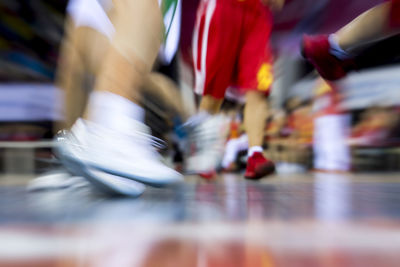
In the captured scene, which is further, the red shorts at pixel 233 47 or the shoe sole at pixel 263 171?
the red shorts at pixel 233 47

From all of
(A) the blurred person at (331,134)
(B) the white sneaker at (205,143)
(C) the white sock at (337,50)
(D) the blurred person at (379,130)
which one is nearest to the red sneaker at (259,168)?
(B) the white sneaker at (205,143)

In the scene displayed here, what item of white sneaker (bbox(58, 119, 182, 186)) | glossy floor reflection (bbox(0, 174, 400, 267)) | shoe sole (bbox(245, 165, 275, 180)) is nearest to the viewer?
glossy floor reflection (bbox(0, 174, 400, 267))

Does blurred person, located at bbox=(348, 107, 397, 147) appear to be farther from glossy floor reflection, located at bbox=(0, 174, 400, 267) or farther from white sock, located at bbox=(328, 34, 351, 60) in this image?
glossy floor reflection, located at bbox=(0, 174, 400, 267)

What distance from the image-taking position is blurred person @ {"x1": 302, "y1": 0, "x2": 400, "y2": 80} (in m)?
1.14

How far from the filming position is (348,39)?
1280 millimetres

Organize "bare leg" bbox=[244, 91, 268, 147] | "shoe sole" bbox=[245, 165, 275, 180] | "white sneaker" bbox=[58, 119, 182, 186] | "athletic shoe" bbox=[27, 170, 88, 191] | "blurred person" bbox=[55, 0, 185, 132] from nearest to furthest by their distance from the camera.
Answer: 1. "white sneaker" bbox=[58, 119, 182, 186]
2. "athletic shoe" bbox=[27, 170, 88, 191]
3. "blurred person" bbox=[55, 0, 185, 132]
4. "shoe sole" bbox=[245, 165, 275, 180]
5. "bare leg" bbox=[244, 91, 268, 147]

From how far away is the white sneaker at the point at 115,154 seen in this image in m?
0.71

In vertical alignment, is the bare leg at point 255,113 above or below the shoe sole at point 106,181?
above

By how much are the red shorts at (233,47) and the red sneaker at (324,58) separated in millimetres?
471

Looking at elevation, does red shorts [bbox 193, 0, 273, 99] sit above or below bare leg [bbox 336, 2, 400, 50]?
above

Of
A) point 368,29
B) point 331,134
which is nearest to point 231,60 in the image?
point 368,29

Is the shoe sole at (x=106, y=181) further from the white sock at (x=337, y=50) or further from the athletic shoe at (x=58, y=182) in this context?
the white sock at (x=337, y=50)

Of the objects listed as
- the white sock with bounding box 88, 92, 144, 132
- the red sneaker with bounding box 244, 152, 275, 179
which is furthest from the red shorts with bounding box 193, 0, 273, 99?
the white sock with bounding box 88, 92, 144, 132

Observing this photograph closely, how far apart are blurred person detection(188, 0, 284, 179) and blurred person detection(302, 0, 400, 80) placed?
1.57 ft
